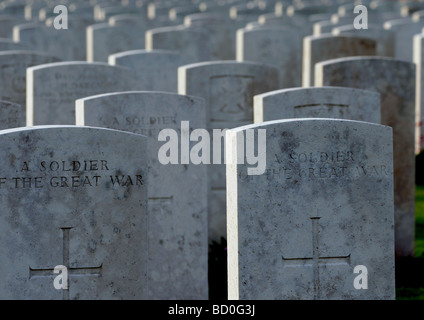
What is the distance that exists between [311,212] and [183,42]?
775cm

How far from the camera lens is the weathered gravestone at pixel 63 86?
8.04 m

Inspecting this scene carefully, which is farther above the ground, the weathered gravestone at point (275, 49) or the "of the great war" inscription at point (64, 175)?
the weathered gravestone at point (275, 49)

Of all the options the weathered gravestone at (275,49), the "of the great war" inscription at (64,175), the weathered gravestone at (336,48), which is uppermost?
the weathered gravestone at (275,49)

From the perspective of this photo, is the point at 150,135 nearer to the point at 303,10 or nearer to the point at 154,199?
the point at 154,199

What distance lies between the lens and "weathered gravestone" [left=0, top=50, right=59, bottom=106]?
9.17 m

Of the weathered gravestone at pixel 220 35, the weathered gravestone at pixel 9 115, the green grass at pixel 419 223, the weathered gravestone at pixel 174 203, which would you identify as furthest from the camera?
the weathered gravestone at pixel 220 35

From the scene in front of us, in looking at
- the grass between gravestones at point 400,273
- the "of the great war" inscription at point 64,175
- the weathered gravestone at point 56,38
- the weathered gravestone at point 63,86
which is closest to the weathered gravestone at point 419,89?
the grass between gravestones at point 400,273

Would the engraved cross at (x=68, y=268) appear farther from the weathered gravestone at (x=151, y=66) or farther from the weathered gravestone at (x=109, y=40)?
the weathered gravestone at (x=109, y=40)

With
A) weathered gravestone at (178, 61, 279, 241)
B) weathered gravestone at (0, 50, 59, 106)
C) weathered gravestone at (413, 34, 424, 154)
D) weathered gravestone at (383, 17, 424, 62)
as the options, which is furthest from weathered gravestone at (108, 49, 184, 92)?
weathered gravestone at (383, 17, 424, 62)

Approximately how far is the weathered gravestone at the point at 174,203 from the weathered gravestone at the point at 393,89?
166cm

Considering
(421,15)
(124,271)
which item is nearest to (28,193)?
(124,271)

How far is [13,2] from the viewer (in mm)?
21266

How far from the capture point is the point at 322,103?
266 inches

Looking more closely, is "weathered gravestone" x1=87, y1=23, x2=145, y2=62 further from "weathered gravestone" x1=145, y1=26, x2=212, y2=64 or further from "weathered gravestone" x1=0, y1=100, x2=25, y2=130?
"weathered gravestone" x1=0, y1=100, x2=25, y2=130
